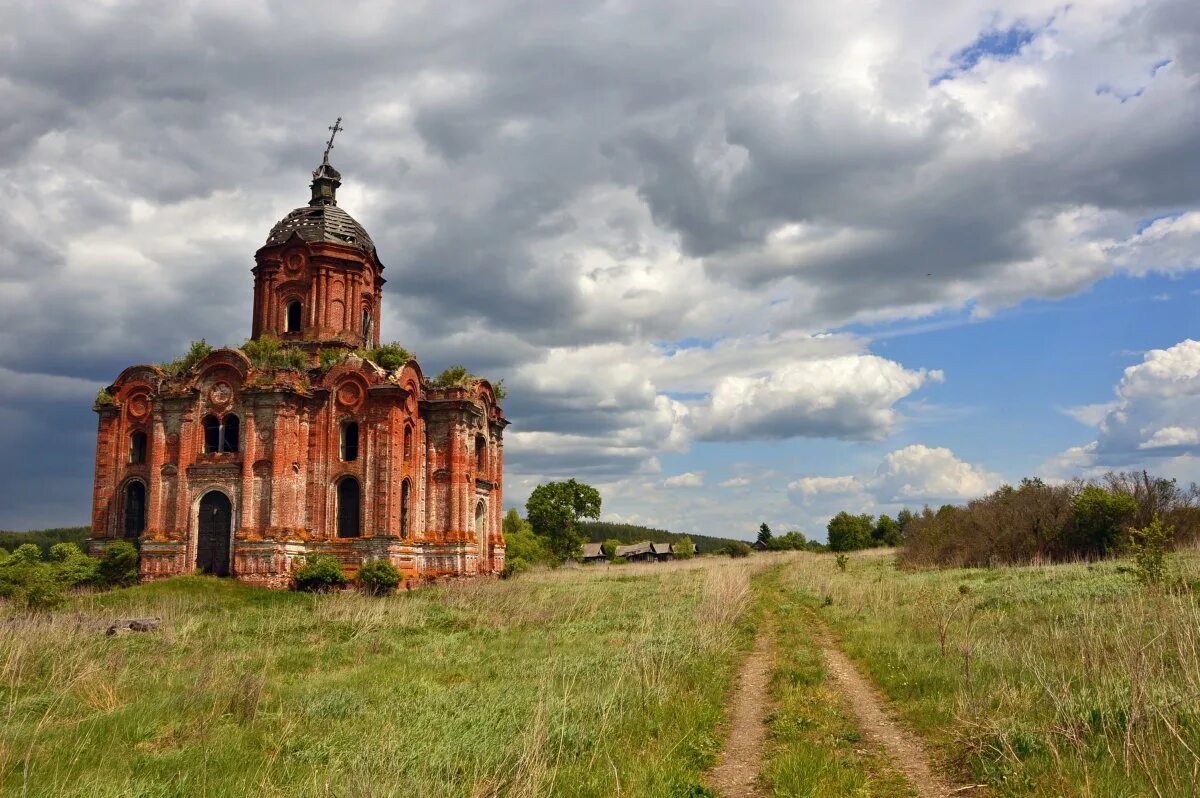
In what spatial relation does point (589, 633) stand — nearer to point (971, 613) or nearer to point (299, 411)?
point (971, 613)

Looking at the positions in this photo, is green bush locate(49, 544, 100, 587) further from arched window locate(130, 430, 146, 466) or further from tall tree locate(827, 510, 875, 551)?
tall tree locate(827, 510, 875, 551)

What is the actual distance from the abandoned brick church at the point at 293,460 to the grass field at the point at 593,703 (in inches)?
533

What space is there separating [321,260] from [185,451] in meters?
10.7

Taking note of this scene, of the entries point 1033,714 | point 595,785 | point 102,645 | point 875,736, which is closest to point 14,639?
point 102,645

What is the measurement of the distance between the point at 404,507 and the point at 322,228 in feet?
47.3

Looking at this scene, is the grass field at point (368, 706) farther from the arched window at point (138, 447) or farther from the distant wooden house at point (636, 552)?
the distant wooden house at point (636, 552)

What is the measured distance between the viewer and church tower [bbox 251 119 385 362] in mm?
38062

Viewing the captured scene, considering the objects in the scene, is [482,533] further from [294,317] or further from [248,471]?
[294,317]

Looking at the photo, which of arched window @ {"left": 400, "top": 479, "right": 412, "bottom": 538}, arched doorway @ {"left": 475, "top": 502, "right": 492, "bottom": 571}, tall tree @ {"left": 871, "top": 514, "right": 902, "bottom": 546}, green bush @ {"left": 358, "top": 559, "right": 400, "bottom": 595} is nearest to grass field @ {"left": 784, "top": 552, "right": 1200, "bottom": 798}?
green bush @ {"left": 358, "top": 559, "right": 400, "bottom": 595}

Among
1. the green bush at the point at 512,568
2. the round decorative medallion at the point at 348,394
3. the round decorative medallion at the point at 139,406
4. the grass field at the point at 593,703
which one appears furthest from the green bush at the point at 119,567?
the green bush at the point at 512,568

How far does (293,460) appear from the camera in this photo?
33.4m

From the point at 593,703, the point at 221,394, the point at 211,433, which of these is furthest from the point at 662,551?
the point at 593,703

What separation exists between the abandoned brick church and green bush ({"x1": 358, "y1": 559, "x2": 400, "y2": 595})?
3.13 feet

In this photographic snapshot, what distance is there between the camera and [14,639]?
14.0m
